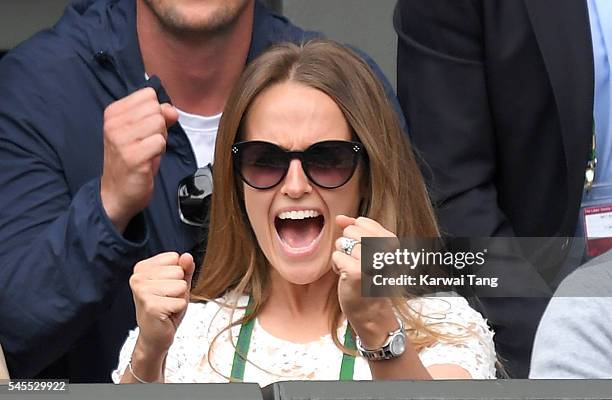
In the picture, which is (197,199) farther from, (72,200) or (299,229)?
(299,229)

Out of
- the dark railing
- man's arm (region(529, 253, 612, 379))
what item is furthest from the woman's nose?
the dark railing

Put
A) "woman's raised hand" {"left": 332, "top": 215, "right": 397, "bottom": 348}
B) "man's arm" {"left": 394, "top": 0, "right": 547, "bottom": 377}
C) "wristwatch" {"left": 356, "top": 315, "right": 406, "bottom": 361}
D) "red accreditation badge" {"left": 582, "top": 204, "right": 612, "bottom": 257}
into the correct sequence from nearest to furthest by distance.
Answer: "woman's raised hand" {"left": 332, "top": 215, "right": 397, "bottom": 348}, "wristwatch" {"left": 356, "top": 315, "right": 406, "bottom": 361}, "red accreditation badge" {"left": 582, "top": 204, "right": 612, "bottom": 257}, "man's arm" {"left": 394, "top": 0, "right": 547, "bottom": 377}

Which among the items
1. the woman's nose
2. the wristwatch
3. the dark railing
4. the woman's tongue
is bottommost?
the wristwatch

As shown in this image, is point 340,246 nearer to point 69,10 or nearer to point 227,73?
point 227,73

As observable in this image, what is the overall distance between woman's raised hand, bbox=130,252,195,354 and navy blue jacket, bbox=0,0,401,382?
54 centimetres

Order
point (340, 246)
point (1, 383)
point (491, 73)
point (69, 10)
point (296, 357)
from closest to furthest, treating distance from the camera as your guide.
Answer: point (1, 383) < point (340, 246) < point (296, 357) < point (491, 73) < point (69, 10)

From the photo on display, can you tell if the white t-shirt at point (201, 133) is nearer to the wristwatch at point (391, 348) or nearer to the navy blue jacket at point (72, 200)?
the navy blue jacket at point (72, 200)

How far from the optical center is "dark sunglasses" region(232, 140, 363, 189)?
2438 mm

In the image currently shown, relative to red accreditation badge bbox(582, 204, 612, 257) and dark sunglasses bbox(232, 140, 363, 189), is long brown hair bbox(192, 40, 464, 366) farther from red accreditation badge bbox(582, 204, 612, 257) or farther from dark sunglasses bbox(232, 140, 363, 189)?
red accreditation badge bbox(582, 204, 612, 257)

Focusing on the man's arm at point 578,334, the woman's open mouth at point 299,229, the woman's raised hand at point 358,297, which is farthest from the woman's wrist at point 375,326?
the woman's open mouth at point 299,229

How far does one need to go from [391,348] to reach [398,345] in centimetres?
1

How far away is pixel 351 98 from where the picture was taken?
256cm

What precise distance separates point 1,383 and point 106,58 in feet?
4.47

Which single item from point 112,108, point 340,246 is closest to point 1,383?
point 340,246
